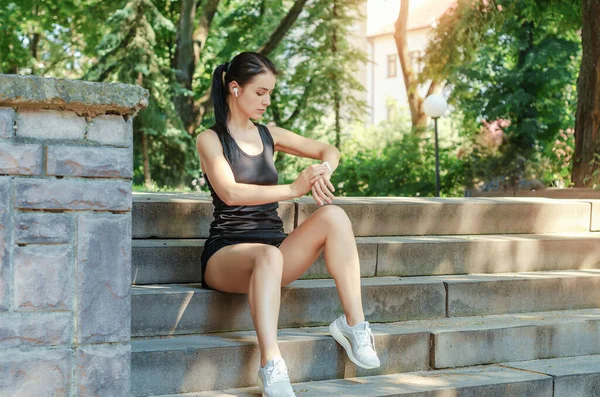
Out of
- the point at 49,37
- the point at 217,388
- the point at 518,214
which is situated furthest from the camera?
the point at 49,37

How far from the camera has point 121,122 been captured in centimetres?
296

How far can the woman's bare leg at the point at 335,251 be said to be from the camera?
12.4ft

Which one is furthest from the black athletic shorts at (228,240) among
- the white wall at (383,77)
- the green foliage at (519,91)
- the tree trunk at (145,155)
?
the white wall at (383,77)

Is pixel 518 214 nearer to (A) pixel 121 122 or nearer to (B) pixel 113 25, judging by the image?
(A) pixel 121 122

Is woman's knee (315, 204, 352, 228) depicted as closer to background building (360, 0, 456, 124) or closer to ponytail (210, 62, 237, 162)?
ponytail (210, 62, 237, 162)

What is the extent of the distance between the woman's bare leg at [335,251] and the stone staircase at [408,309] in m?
0.23

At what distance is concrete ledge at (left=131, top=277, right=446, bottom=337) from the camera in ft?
12.5

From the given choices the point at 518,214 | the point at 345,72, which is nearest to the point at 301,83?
the point at 345,72

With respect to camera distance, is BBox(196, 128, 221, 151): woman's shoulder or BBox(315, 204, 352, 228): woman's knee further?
BBox(196, 128, 221, 151): woman's shoulder

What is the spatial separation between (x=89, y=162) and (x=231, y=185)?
3.22 feet

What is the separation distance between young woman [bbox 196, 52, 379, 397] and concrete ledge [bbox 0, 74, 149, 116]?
96cm

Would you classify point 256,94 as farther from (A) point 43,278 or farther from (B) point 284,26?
(B) point 284,26

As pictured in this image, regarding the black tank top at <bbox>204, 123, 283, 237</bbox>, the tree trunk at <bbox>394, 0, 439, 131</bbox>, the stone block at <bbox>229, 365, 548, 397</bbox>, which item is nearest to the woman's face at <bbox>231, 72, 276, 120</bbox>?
the black tank top at <bbox>204, 123, 283, 237</bbox>

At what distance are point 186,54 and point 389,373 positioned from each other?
12163mm
